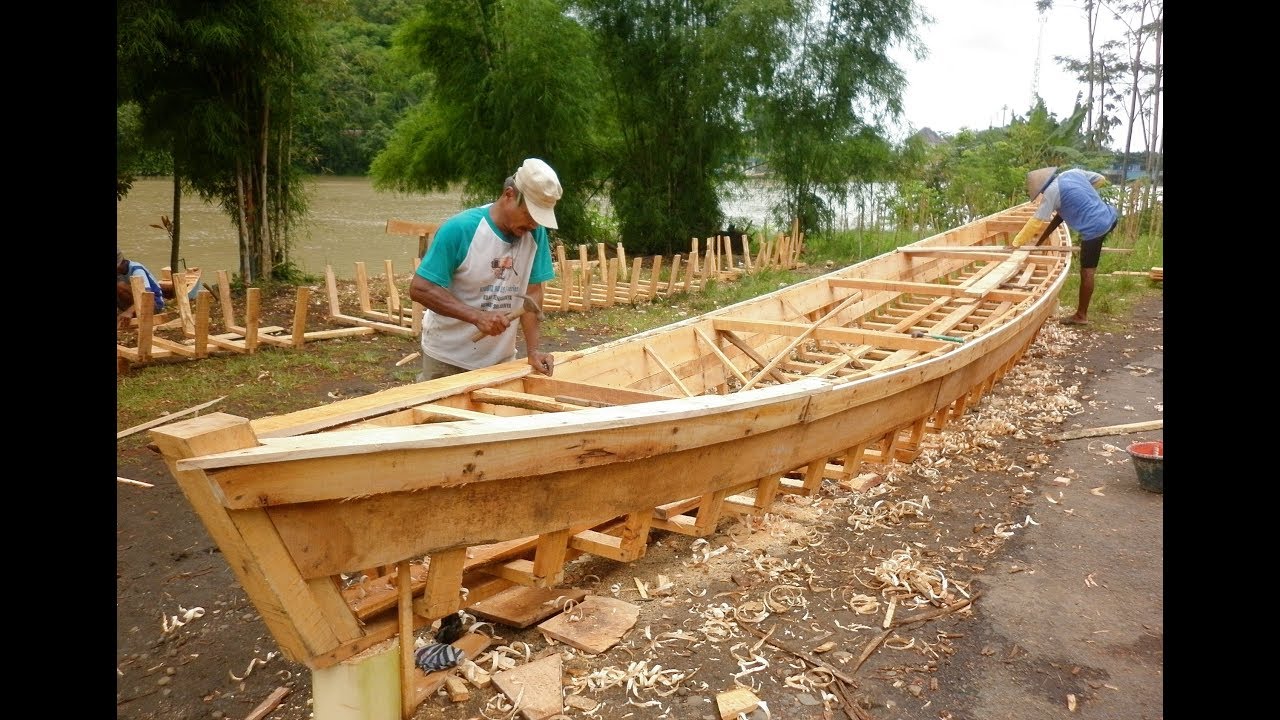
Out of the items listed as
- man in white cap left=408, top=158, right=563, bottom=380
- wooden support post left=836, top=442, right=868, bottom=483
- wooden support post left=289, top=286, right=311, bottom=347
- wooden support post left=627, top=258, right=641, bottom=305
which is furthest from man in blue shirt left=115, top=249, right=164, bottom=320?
wooden support post left=836, top=442, right=868, bottom=483

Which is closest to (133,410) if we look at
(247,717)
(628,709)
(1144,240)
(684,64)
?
(247,717)

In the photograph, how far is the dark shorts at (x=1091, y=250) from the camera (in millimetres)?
9008

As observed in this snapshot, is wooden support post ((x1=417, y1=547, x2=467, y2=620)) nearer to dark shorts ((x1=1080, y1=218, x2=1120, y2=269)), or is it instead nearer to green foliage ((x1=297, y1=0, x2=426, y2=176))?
dark shorts ((x1=1080, y1=218, x2=1120, y2=269))

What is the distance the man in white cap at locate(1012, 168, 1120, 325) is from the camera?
8.88 m

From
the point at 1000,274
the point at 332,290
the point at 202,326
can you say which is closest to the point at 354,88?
the point at 332,290

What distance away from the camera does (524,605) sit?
3725 mm

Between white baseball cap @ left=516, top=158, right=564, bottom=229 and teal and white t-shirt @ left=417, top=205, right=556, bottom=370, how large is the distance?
0.19 m

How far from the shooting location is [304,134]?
1257 cm

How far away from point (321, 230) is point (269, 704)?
1949cm

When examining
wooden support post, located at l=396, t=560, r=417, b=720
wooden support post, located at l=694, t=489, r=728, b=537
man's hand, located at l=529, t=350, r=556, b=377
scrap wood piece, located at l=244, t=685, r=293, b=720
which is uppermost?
man's hand, located at l=529, t=350, r=556, b=377

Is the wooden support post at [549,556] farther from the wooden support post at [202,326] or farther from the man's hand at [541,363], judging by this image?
the wooden support post at [202,326]

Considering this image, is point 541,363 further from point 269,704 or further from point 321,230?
point 321,230
